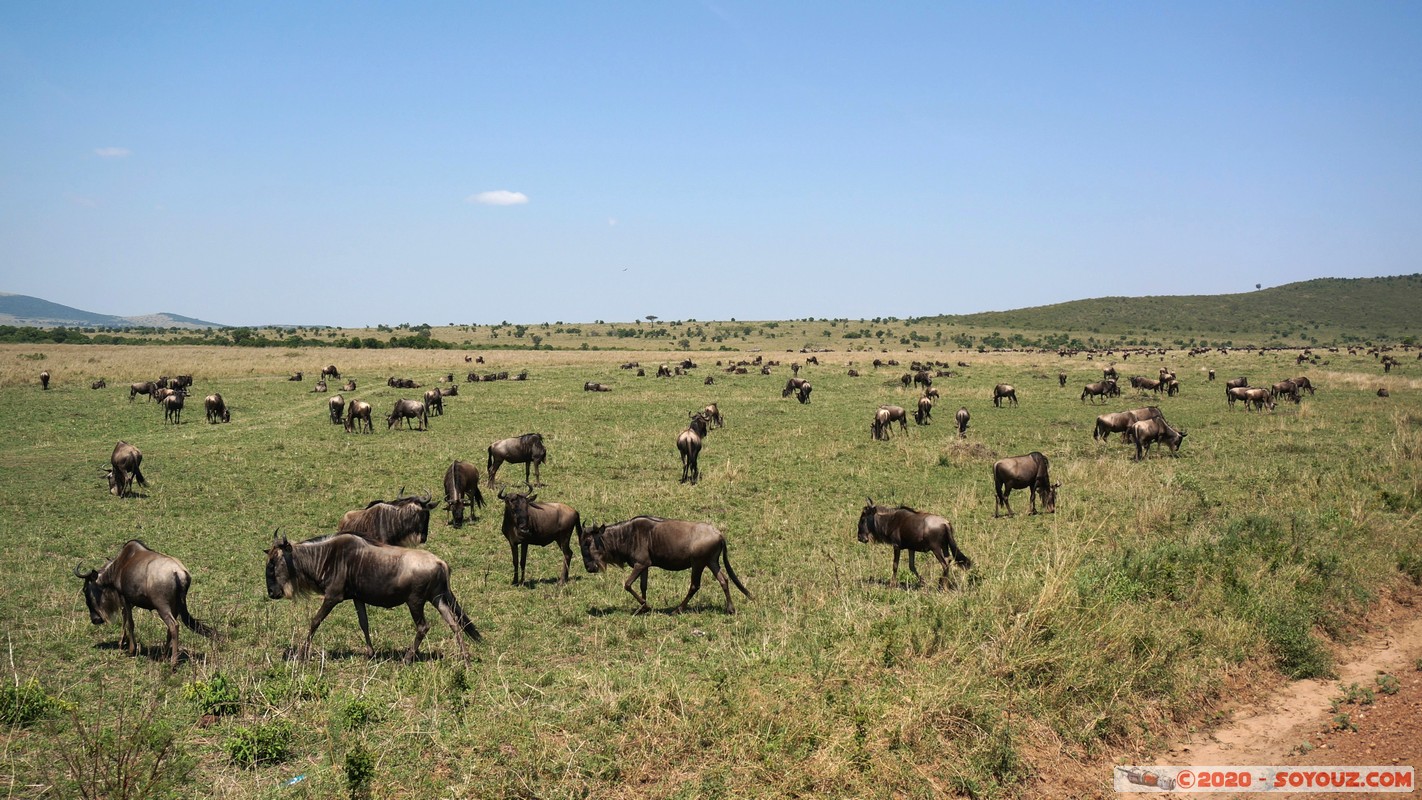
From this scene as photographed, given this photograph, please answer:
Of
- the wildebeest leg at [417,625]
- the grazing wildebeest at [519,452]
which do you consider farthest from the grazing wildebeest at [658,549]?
the grazing wildebeest at [519,452]

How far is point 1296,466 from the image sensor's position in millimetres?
19188

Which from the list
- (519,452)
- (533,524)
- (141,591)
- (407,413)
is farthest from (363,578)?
(407,413)

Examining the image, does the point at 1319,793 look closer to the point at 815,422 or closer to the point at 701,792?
the point at 701,792

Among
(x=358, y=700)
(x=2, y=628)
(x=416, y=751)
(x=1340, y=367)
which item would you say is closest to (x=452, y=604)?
(x=358, y=700)

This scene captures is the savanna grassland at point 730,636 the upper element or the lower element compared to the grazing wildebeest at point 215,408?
lower

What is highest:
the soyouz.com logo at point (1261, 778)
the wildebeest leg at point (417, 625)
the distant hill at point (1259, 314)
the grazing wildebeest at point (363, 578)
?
the distant hill at point (1259, 314)

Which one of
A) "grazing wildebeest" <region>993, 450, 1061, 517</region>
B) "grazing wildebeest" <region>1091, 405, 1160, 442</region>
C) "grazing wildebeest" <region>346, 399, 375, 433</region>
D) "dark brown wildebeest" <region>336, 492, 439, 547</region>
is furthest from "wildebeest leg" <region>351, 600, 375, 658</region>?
"grazing wildebeest" <region>1091, 405, 1160, 442</region>

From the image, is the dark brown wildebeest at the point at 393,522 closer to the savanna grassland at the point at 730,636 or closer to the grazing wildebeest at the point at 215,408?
the savanna grassland at the point at 730,636

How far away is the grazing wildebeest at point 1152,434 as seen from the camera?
23047 mm

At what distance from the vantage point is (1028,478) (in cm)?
1677

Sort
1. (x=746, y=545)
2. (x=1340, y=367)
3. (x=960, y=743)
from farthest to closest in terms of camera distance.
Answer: (x=1340, y=367)
(x=746, y=545)
(x=960, y=743)

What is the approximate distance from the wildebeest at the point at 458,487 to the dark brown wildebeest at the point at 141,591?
22.2 feet

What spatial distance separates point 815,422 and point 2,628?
26089mm

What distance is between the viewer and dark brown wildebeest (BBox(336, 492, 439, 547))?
505 inches
